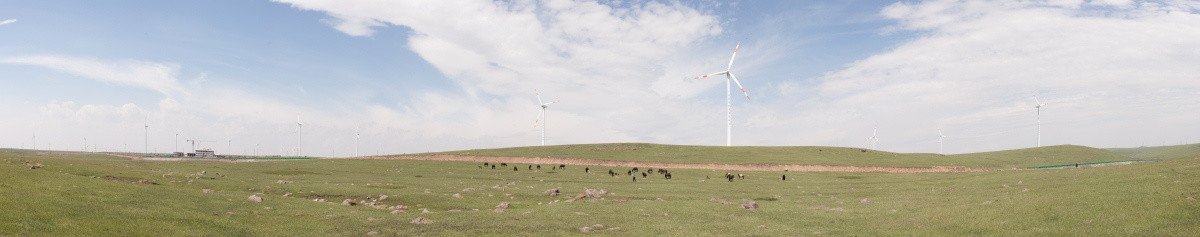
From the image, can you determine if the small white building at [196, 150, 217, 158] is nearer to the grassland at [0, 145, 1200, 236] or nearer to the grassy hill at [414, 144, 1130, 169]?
the grassy hill at [414, 144, 1130, 169]

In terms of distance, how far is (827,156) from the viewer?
106 m

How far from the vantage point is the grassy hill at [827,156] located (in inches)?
3836

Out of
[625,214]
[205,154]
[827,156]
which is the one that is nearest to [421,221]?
[625,214]

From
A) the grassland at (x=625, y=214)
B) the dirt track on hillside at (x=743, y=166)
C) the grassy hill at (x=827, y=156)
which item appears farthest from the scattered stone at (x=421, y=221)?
the grassy hill at (x=827, y=156)

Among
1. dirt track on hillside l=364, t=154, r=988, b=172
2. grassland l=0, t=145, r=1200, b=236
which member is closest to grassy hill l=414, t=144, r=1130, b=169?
dirt track on hillside l=364, t=154, r=988, b=172

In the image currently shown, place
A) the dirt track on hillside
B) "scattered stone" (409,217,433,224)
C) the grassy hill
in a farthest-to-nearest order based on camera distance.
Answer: the grassy hill, the dirt track on hillside, "scattered stone" (409,217,433,224)

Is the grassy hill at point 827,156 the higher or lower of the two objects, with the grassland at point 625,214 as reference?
lower

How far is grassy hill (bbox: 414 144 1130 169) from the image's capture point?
97438mm

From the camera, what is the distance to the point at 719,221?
1074 inches

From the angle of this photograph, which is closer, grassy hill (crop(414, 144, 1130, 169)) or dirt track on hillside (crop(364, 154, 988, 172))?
dirt track on hillside (crop(364, 154, 988, 172))

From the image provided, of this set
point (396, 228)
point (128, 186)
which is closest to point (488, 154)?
point (128, 186)

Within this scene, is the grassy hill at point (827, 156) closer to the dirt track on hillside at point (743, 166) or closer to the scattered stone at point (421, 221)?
the dirt track on hillside at point (743, 166)

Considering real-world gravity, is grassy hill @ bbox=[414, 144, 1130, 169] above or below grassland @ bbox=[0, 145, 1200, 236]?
below

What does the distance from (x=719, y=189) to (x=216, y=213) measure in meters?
38.0
